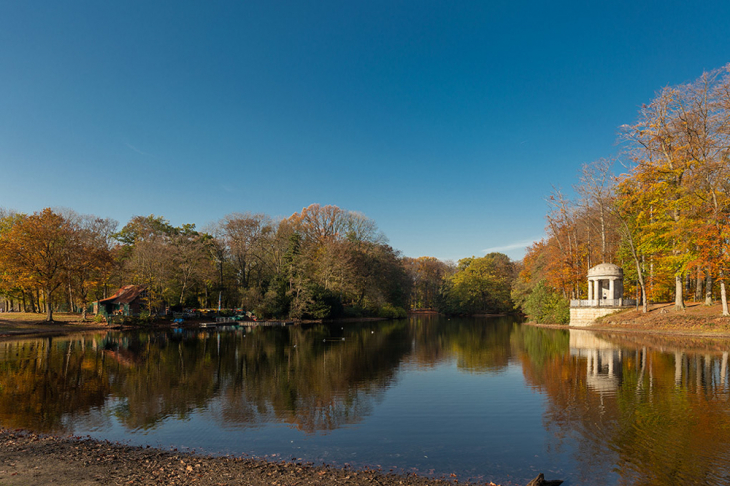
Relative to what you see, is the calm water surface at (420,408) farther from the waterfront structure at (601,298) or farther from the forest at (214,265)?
the forest at (214,265)

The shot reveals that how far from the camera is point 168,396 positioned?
506 inches

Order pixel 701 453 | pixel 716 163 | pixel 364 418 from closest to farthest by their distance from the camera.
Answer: pixel 701 453 < pixel 364 418 < pixel 716 163

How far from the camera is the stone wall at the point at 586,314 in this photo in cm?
3606

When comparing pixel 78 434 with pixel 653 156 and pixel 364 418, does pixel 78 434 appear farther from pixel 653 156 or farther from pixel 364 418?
pixel 653 156

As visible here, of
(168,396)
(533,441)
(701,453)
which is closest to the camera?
(701,453)

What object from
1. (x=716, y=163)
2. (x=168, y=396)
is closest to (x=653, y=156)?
(x=716, y=163)

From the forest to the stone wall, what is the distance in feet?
93.6

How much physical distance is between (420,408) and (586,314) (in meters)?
32.1

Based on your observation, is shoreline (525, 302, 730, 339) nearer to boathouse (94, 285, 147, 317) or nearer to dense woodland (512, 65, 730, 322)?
dense woodland (512, 65, 730, 322)

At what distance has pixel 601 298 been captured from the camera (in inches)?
1465

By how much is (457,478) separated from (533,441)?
9.01 ft

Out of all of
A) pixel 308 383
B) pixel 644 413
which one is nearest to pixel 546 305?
pixel 644 413

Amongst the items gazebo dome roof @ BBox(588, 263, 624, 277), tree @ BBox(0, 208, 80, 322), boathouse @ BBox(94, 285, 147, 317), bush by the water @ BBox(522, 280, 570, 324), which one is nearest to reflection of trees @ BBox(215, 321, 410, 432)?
gazebo dome roof @ BBox(588, 263, 624, 277)

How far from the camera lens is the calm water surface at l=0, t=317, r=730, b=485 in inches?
302
